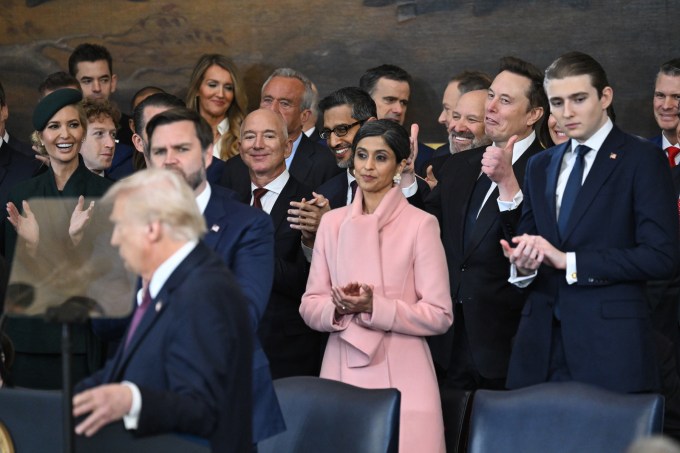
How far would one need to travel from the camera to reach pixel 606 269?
4562mm

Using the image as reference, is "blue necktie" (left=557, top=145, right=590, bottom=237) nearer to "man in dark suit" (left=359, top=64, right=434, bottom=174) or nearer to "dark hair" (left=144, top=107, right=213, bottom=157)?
"dark hair" (left=144, top=107, right=213, bottom=157)

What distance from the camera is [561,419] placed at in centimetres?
392

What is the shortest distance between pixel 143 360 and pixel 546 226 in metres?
2.02

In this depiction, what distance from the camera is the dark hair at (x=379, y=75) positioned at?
7.54 meters

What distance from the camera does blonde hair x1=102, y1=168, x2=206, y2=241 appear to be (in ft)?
10.8

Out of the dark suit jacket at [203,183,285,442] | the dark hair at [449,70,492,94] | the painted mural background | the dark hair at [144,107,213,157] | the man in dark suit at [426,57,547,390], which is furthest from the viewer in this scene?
the painted mural background

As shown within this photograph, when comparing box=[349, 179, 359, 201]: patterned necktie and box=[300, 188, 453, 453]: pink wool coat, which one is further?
box=[349, 179, 359, 201]: patterned necktie

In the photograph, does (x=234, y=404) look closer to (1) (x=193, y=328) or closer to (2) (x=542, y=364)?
(1) (x=193, y=328)

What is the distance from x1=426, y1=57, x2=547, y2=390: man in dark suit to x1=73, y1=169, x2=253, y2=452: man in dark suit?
214 centimetres

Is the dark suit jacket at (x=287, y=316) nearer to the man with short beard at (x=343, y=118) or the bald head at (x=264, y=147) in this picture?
the bald head at (x=264, y=147)

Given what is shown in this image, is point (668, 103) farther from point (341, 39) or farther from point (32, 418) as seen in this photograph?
point (32, 418)

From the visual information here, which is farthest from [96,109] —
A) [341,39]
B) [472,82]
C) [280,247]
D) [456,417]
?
[456,417]

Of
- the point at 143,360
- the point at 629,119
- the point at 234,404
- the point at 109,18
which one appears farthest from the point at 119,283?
the point at 109,18

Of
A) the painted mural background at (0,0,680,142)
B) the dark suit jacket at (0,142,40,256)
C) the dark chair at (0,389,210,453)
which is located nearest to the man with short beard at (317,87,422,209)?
the dark suit jacket at (0,142,40,256)
